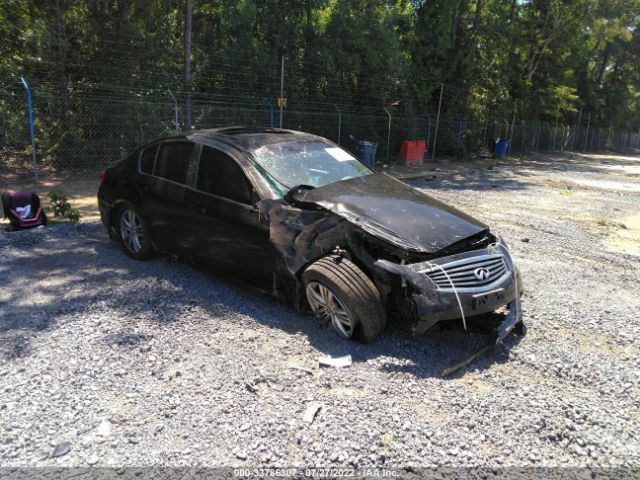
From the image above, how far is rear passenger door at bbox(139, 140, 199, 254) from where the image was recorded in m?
4.97

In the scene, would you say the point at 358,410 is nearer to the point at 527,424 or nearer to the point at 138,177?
the point at 527,424

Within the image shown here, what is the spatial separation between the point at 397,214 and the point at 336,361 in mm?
1309

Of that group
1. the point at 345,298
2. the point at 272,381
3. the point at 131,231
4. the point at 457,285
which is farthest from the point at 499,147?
the point at 272,381

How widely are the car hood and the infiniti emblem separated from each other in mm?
283

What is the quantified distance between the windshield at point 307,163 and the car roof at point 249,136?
3.7 inches

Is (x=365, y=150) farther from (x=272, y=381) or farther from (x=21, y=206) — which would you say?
(x=272, y=381)

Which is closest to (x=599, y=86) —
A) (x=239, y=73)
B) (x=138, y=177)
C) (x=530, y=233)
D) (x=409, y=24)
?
(x=409, y=24)

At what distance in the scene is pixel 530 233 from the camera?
7.78m

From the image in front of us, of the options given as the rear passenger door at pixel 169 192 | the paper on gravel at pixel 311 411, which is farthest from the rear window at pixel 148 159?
the paper on gravel at pixel 311 411

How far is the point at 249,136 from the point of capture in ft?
16.5

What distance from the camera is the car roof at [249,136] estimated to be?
4.84 meters

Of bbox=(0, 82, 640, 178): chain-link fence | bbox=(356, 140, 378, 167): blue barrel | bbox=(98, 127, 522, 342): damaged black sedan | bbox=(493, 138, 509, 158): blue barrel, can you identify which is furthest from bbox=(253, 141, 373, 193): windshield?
bbox=(493, 138, 509, 158): blue barrel

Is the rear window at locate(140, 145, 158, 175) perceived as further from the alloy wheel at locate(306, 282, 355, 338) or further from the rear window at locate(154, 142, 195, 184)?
the alloy wheel at locate(306, 282, 355, 338)

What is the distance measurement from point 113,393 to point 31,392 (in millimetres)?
519
